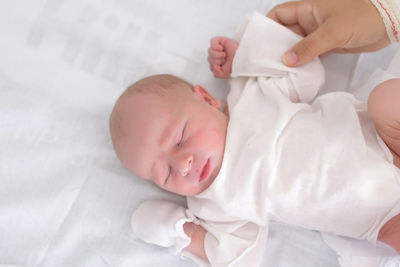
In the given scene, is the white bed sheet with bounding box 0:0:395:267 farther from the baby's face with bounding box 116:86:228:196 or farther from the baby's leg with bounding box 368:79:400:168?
the baby's leg with bounding box 368:79:400:168

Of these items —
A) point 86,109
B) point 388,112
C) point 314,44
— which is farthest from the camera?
point 86,109

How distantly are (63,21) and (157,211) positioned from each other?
0.76m

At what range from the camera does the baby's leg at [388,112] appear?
1076mm

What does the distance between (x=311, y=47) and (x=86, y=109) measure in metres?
0.78

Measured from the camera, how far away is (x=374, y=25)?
1184 millimetres

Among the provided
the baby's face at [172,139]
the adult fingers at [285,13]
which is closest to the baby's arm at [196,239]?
the baby's face at [172,139]

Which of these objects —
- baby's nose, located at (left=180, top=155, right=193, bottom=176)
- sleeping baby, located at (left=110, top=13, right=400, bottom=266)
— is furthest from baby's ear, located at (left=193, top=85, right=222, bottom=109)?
baby's nose, located at (left=180, top=155, right=193, bottom=176)

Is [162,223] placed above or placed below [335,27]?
below

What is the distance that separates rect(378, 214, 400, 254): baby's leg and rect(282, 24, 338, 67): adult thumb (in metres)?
0.54

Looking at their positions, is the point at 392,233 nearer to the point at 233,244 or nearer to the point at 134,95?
the point at 233,244

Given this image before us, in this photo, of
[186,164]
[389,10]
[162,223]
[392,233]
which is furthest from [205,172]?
[389,10]

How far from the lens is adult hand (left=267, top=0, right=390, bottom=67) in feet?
3.84

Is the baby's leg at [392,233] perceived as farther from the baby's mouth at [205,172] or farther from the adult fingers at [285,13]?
the adult fingers at [285,13]

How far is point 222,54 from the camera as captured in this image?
4.48ft
